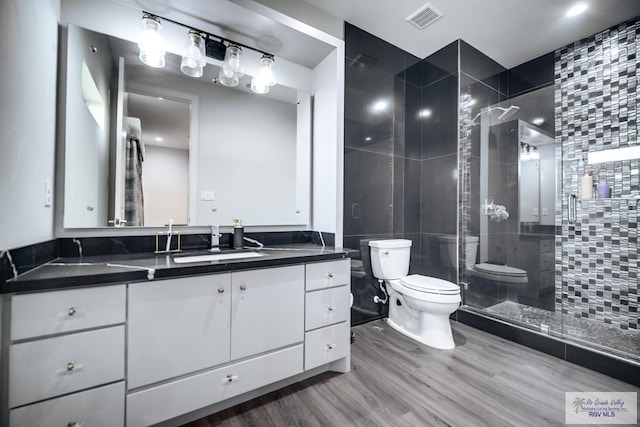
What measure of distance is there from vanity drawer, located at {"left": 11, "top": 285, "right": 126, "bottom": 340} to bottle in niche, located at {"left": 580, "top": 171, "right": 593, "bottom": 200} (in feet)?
11.4

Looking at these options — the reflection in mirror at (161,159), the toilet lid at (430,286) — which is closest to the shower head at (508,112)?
the toilet lid at (430,286)

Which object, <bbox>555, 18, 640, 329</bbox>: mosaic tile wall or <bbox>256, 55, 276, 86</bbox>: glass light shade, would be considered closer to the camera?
<bbox>256, 55, 276, 86</bbox>: glass light shade

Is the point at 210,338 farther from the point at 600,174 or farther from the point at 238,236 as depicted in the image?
the point at 600,174

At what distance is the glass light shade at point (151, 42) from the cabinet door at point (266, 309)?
4.64 ft

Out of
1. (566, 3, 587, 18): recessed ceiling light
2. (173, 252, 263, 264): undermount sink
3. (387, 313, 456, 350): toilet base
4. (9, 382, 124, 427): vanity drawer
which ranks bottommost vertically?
(387, 313, 456, 350): toilet base

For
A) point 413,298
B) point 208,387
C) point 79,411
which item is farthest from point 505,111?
point 79,411

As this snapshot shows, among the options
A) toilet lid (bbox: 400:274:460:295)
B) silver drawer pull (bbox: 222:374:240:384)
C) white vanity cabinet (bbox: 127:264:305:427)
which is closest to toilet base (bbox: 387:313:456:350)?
toilet lid (bbox: 400:274:460:295)

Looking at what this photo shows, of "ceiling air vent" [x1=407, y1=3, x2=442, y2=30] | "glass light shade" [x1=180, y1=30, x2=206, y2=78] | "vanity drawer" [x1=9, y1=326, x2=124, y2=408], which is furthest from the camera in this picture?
"ceiling air vent" [x1=407, y1=3, x2=442, y2=30]

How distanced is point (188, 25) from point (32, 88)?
1.00 meters

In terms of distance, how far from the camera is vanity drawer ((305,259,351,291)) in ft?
5.30

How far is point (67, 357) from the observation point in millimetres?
1009

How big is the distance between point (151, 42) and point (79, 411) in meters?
1.87

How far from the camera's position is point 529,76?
286cm

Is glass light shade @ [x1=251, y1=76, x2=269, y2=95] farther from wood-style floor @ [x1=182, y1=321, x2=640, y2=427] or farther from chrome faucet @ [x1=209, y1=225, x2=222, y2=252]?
wood-style floor @ [x1=182, y1=321, x2=640, y2=427]
